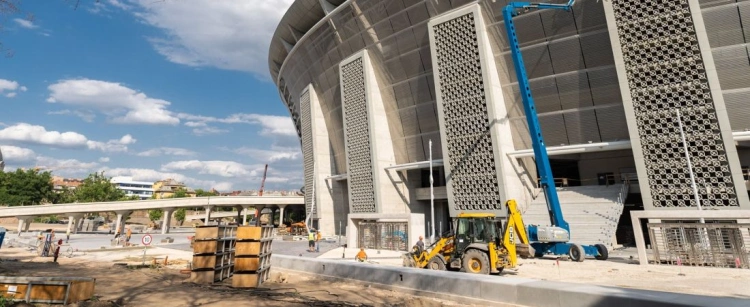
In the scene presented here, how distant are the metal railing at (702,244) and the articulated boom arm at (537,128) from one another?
12.3ft

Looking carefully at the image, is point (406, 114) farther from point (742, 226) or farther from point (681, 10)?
point (742, 226)

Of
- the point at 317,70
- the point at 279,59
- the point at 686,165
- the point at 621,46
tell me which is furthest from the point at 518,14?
the point at 279,59

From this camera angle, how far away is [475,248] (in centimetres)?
1273

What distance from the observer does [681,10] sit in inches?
730

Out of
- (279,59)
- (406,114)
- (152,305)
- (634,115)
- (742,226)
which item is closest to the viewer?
(152,305)

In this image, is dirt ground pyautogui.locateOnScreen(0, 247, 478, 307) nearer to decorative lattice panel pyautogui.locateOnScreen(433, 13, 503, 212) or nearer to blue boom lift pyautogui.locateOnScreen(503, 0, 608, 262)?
blue boom lift pyautogui.locateOnScreen(503, 0, 608, 262)

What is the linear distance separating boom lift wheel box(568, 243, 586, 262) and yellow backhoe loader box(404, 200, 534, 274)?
13.2ft

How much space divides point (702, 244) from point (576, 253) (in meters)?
4.64

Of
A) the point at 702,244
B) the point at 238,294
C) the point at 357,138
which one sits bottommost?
the point at 238,294

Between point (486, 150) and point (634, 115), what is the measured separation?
795 cm

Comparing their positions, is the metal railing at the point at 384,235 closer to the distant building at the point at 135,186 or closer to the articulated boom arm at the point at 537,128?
the articulated boom arm at the point at 537,128

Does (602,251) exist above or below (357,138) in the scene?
below

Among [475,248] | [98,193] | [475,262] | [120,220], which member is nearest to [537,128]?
[475,248]

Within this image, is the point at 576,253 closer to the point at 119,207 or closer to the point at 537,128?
the point at 537,128
